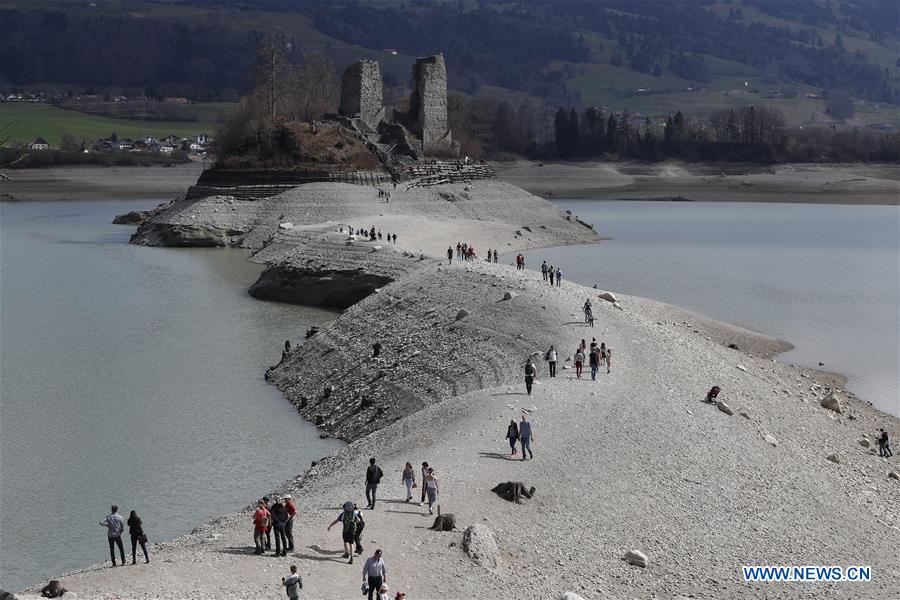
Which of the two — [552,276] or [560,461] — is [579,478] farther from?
[552,276]

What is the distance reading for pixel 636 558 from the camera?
645 inches

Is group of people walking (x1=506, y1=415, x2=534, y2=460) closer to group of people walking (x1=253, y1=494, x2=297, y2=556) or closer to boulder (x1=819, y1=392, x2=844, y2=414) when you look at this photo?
group of people walking (x1=253, y1=494, x2=297, y2=556)

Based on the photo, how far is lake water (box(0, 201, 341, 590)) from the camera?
20.3 m

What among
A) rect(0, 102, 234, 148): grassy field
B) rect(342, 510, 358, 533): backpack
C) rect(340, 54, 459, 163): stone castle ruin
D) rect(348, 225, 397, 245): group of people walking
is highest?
rect(340, 54, 459, 163): stone castle ruin

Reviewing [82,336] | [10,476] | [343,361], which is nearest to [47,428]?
[10,476]

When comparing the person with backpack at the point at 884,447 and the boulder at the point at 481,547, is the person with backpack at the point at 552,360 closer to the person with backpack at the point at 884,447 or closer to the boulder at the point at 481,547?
the person with backpack at the point at 884,447

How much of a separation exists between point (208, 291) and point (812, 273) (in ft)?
86.0

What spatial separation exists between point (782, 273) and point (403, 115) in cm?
3539

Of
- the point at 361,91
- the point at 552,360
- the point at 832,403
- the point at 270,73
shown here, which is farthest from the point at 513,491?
the point at 270,73

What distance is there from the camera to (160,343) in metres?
35.0

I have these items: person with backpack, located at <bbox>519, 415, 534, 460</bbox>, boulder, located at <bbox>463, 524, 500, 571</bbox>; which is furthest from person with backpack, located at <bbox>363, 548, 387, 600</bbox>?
person with backpack, located at <bbox>519, 415, 534, 460</bbox>

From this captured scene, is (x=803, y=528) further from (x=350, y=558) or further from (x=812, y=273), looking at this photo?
(x=812, y=273)

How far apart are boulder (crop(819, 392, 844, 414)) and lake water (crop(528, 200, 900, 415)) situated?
1.68m

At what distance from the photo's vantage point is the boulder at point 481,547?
15734mm
